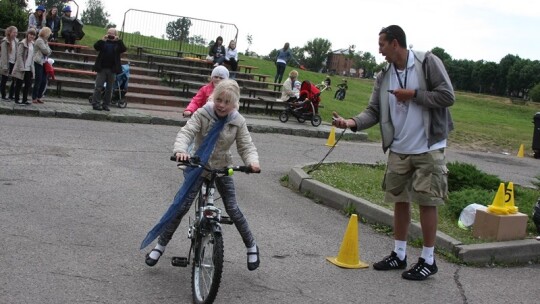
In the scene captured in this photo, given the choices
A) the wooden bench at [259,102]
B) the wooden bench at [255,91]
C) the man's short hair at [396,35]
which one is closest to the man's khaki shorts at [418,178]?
the man's short hair at [396,35]

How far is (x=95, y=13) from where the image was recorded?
377 ft

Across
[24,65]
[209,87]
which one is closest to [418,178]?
[209,87]

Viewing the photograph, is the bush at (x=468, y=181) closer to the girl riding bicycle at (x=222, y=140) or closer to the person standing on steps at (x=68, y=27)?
the girl riding bicycle at (x=222, y=140)

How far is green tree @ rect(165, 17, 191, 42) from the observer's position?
Result: 27.7 m

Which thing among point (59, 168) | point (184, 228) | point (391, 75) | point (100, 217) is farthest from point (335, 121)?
point (59, 168)

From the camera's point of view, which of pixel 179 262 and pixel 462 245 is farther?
pixel 462 245

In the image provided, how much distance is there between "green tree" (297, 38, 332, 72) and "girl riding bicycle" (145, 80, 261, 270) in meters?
95.9

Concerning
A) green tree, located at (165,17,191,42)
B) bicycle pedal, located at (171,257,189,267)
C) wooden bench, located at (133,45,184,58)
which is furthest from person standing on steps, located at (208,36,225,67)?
bicycle pedal, located at (171,257,189,267)

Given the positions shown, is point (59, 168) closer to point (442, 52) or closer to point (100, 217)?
point (100, 217)

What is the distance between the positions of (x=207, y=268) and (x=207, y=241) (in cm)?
20

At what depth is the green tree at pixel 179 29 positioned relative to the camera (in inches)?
1090

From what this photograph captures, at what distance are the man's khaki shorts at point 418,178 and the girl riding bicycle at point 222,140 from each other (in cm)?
149

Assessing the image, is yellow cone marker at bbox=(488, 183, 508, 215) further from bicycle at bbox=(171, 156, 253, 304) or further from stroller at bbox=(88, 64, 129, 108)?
stroller at bbox=(88, 64, 129, 108)

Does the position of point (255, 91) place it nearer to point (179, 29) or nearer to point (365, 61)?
point (179, 29)
